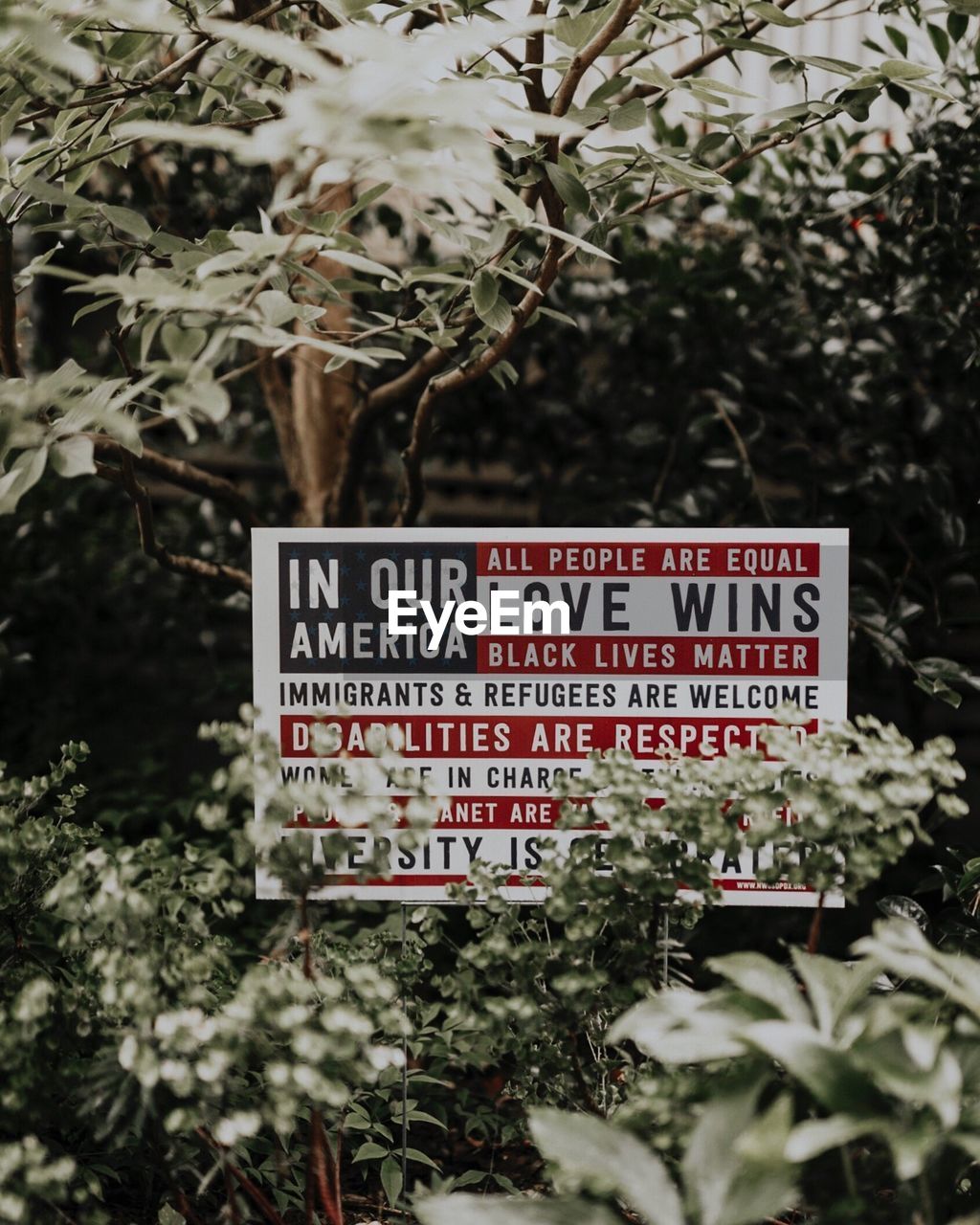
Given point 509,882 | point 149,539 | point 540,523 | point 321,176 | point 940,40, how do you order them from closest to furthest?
point 321,176 → point 509,882 → point 149,539 → point 940,40 → point 540,523

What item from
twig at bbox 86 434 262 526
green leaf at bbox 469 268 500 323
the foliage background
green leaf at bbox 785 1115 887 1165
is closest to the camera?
green leaf at bbox 785 1115 887 1165

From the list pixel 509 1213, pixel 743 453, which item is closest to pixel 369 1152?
pixel 509 1213

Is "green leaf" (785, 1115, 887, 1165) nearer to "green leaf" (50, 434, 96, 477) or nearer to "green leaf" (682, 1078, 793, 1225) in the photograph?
"green leaf" (682, 1078, 793, 1225)

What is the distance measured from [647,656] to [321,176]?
934 mm

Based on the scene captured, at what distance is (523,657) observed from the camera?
1.65 m

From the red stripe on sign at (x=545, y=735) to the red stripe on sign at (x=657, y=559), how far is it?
0.25m

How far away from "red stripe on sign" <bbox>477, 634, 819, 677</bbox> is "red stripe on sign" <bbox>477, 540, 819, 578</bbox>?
109 mm

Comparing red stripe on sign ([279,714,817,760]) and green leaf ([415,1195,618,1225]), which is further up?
red stripe on sign ([279,714,817,760])

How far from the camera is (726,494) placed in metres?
2.41

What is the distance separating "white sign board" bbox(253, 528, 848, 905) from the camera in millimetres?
1625

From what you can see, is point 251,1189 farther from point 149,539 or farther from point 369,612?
point 149,539

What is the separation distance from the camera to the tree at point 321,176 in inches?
36.5

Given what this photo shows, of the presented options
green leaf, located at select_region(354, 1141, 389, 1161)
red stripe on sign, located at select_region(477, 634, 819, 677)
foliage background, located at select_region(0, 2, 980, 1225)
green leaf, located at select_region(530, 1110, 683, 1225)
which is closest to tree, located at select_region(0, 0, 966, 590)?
foliage background, located at select_region(0, 2, 980, 1225)

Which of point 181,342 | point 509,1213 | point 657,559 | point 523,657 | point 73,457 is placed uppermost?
point 181,342
